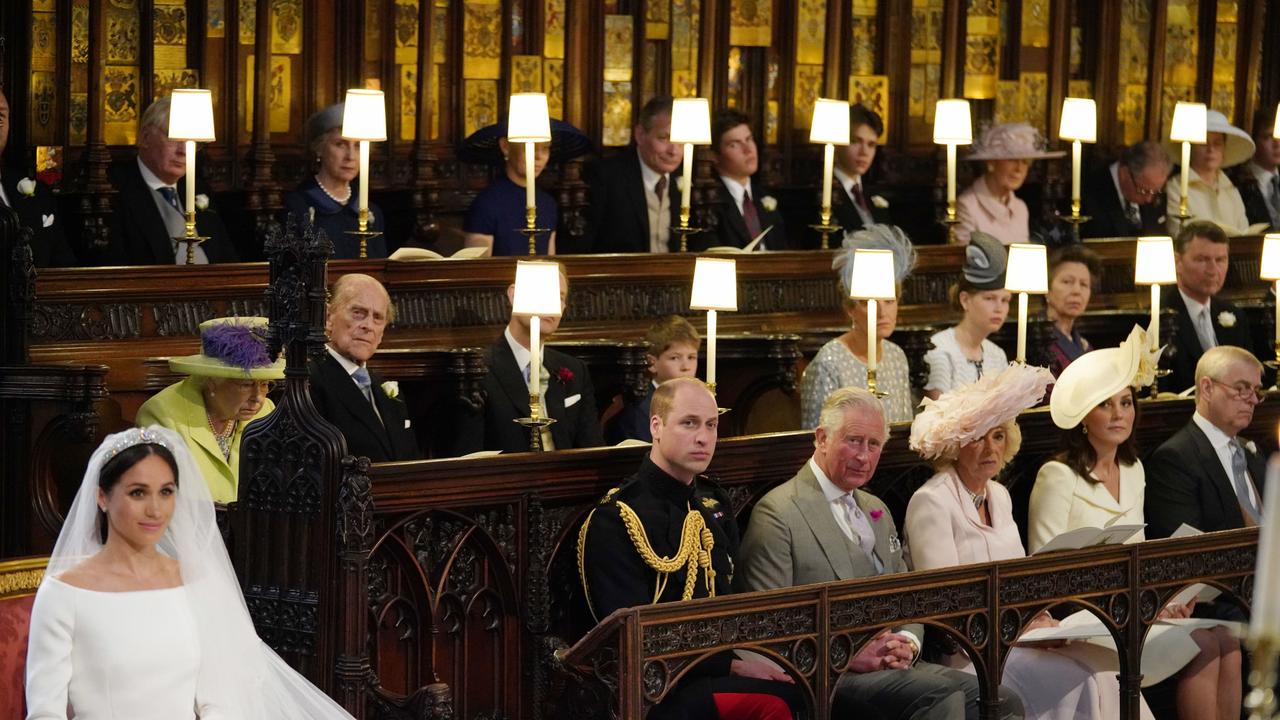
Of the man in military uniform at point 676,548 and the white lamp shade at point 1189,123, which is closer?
the man in military uniform at point 676,548

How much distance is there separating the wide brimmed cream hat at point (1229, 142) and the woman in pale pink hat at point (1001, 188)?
112 centimetres

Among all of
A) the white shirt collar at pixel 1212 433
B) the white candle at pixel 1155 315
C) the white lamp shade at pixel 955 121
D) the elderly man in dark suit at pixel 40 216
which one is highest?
the white lamp shade at pixel 955 121

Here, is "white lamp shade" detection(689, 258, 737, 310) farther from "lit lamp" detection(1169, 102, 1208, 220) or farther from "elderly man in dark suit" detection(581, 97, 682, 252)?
"lit lamp" detection(1169, 102, 1208, 220)

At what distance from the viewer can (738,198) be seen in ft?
31.2

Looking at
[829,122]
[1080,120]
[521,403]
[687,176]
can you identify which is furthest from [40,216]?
[1080,120]

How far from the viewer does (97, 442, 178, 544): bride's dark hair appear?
4508mm

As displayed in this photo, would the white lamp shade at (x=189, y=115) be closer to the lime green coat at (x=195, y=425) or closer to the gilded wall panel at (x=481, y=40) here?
the lime green coat at (x=195, y=425)

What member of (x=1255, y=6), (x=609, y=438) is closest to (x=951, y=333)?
(x=609, y=438)

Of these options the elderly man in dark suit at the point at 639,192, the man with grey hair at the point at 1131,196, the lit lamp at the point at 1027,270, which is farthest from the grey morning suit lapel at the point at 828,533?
the man with grey hair at the point at 1131,196

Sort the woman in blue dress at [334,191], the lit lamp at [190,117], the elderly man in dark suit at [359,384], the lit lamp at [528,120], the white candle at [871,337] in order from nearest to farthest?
the elderly man in dark suit at [359,384] → the white candle at [871,337] → the lit lamp at [190,117] → the woman in blue dress at [334,191] → the lit lamp at [528,120]

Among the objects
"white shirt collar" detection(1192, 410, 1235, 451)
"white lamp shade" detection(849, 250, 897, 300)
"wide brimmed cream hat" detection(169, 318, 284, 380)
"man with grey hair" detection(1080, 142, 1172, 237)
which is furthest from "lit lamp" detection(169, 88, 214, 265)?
"man with grey hair" detection(1080, 142, 1172, 237)

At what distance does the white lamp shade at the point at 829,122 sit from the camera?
9594 millimetres

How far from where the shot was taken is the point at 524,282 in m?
6.42

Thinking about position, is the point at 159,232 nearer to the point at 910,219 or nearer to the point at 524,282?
the point at 524,282
